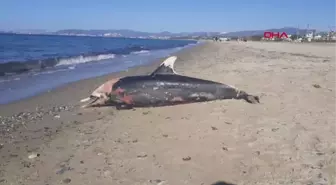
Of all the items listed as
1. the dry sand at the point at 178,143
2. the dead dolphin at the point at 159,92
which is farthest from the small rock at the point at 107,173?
the dead dolphin at the point at 159,92

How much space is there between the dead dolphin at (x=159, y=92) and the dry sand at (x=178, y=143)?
0.24 metres

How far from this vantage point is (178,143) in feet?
16.6

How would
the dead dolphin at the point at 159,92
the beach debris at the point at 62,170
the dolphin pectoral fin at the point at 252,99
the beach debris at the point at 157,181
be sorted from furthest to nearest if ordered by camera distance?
the dead dolphin at the point at 159,92, the dolphin pectoral fin at the point at 252,99, the beach debris at the point at 62,170, the beach debris at the point at 157,181

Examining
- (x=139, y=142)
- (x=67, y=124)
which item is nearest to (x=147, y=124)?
(x=139, y=142)

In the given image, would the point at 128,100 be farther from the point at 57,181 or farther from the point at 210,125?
the point at 57,181

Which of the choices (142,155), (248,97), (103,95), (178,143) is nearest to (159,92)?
(103,95)

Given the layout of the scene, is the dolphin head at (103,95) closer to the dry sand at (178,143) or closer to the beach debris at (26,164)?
the dry sand at (178,143)

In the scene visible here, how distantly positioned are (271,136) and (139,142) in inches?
73.7

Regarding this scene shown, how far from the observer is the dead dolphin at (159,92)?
302 inches

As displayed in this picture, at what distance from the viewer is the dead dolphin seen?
768 cm

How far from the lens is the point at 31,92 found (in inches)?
417

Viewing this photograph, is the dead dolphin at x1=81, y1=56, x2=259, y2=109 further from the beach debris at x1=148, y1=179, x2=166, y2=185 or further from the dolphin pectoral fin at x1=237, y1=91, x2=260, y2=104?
the beach debris at x1=148, y1=179, x2=166, y2=185

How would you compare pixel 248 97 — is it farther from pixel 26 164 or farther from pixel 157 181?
pixel 26 164

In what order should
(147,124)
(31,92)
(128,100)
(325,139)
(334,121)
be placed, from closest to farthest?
1. (325,139)
2. (334,121)
3. (147,124)
4. (128,100)
5. (31,92)
